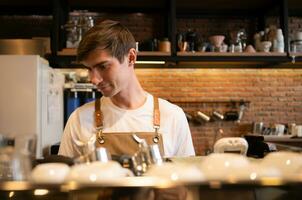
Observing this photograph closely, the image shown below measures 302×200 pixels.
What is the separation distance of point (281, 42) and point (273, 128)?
1.01 meters

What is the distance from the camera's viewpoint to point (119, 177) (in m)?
0.64

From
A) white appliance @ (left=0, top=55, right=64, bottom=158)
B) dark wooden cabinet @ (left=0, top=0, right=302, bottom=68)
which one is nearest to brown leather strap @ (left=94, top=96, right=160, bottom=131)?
white appliance @ (left=0, top=55, right=64, bottom=158)

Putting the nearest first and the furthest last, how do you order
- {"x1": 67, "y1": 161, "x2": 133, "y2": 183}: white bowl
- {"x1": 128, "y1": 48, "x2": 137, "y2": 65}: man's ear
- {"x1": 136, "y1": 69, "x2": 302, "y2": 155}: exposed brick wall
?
{"x1": 67, "y1": 161, "x2": 133, "y2": 183}: white bowl, {"x1": 128, "y1": 48, "x2": 137, "y2": 65}: man's ear, {"x1": 136, "y1": 69, "x2": 302, "y2": 155}: exposed brick wall

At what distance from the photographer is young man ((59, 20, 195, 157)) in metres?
1.29

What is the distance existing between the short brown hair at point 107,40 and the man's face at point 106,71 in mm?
16

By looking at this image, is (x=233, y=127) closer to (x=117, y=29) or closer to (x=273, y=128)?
(x=273, y=128)

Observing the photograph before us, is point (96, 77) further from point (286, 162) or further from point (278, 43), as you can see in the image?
point (278, 43)

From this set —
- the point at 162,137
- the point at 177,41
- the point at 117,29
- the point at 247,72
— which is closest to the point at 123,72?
the point at 117,29

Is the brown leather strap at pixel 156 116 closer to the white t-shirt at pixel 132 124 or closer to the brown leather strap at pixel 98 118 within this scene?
the white t-shirt at pixel 132 124

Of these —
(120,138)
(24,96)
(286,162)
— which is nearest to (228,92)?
(24,96)

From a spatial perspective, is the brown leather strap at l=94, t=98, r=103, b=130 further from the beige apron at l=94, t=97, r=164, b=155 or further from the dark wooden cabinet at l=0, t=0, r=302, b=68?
the dark wooden cabinet at l=0, t=0, r=302, b=68

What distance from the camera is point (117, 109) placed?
143 centimetres

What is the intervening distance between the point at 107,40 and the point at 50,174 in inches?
28.0

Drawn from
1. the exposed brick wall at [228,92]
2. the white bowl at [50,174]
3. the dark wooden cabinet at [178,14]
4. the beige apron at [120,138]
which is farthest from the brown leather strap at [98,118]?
the exposed brick wall at [228,92]
